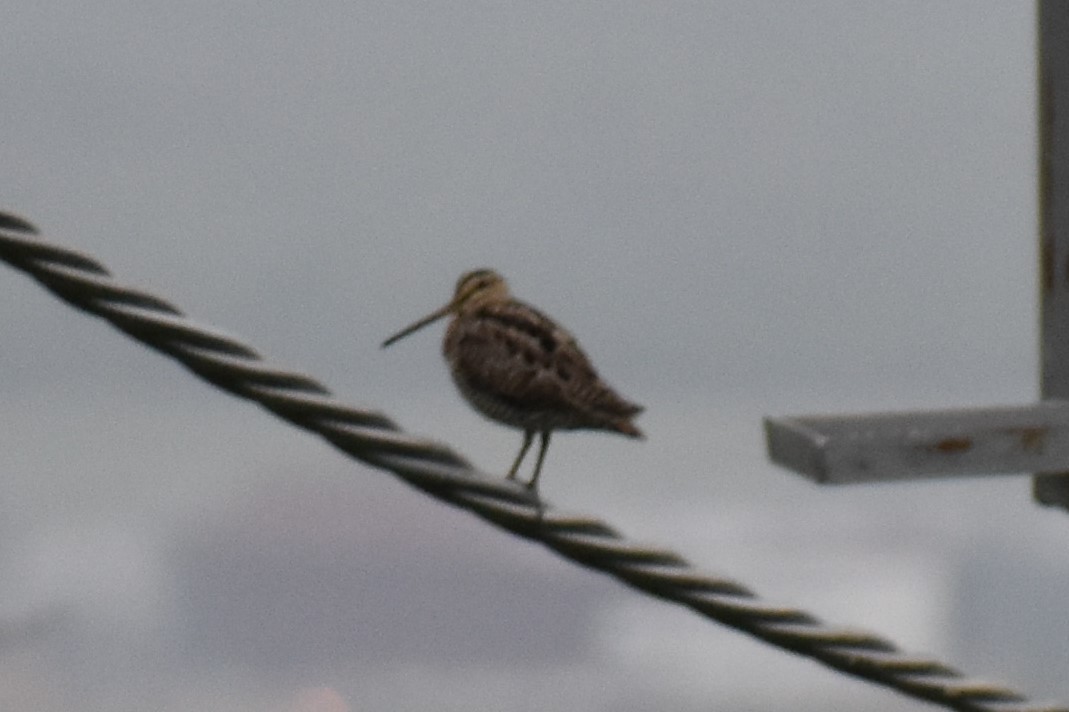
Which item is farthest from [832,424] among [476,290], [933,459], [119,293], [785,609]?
[476,290]

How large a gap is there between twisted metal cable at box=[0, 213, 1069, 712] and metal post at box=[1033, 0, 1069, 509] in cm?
141

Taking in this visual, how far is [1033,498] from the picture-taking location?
17.0ft

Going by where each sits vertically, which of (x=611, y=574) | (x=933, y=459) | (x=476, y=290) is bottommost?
(x=611, y=574)

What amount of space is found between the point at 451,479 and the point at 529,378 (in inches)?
89.5

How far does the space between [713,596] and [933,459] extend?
1.43 meters

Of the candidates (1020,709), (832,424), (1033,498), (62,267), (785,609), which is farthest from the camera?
(1033,498)

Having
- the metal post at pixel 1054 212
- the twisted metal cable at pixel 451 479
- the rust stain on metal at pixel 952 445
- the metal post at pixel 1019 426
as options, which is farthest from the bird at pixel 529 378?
the twisted metal cable at pixel 451 479

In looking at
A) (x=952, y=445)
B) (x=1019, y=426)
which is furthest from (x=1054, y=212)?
(x=952, y=445)

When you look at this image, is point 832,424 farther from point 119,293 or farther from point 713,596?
point 119,293

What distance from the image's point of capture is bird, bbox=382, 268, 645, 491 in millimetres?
5410

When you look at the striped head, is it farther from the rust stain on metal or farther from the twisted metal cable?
the twisted metal cable

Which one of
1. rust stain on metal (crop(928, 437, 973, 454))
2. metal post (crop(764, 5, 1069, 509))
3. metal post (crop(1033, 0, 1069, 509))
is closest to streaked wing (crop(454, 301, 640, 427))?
metal post (crop(764, 5, 1069, 509))

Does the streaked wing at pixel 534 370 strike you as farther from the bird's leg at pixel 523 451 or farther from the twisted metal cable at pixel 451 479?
the twisted metal cable at pixel 451 479

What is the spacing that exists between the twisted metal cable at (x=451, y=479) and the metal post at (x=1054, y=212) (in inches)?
55.7
